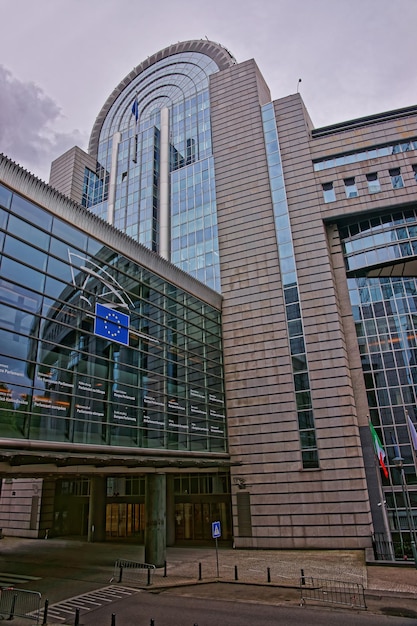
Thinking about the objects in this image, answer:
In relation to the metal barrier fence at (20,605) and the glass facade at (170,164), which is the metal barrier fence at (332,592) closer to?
the metal barrier fence at (20,605)

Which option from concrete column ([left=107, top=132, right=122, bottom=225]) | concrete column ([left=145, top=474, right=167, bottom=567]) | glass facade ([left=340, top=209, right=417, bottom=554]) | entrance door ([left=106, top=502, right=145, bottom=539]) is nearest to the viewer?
concrete column ([left=145, top=474, right=167, bottom=567])

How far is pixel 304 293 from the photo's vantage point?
34219 mm

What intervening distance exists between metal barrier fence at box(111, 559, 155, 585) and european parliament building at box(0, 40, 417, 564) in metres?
1.36

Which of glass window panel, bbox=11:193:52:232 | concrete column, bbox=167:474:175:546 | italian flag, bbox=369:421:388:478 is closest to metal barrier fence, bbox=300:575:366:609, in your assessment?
italian flag, bbox=369:421:388:478

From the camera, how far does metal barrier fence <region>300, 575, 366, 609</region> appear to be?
15.5 metres

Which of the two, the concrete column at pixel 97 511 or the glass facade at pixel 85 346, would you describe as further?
the concrete column at pixel 97 511

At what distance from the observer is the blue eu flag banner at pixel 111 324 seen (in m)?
21.8

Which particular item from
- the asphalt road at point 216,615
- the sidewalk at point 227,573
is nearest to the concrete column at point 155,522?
the sidewalk at point 227,573

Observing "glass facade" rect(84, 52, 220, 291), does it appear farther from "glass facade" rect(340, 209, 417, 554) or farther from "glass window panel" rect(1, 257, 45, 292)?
"glass window panel" rect(1, 257, 45, 292)

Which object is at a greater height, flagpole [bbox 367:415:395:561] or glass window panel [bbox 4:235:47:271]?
glass window panel [bbox 4:235:47:271]

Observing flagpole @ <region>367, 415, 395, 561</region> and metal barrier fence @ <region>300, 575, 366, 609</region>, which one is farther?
flagpole @ <region>367, 415, 395, 561</region>

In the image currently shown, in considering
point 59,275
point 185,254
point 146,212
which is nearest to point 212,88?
point 146,212

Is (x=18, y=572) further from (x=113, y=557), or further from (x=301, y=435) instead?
(x=301, y=435)

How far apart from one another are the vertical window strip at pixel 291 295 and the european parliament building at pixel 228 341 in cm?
15
